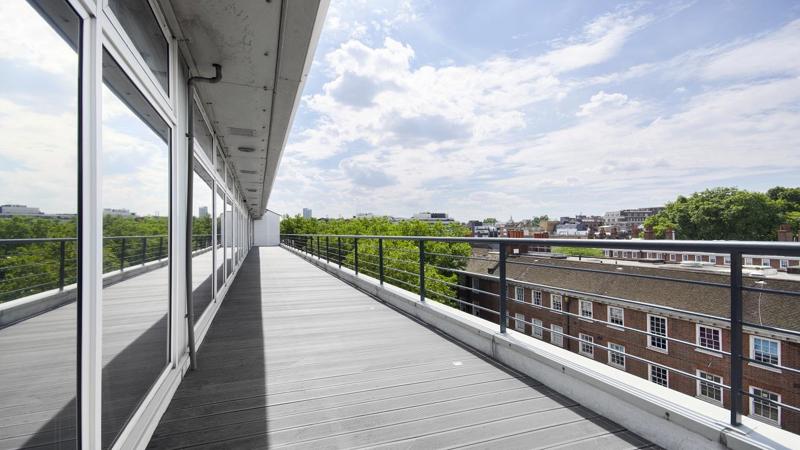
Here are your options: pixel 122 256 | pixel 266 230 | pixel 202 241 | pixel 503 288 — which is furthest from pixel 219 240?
pixel 266 230

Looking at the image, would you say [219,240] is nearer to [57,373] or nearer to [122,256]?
[122,256]

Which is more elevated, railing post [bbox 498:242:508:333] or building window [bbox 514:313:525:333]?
railing post [bbox 498:242:508:333]

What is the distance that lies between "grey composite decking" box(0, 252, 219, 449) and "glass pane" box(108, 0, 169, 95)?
1.14 meters

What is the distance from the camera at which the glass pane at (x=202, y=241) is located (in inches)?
136

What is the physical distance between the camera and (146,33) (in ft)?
6.71

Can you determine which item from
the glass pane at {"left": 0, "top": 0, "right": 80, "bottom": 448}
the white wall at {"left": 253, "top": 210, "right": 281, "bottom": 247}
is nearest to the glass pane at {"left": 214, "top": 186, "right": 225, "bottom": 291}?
the glass pane at {"left": 0, "top": 0, "right": 80, "bottom": 448}

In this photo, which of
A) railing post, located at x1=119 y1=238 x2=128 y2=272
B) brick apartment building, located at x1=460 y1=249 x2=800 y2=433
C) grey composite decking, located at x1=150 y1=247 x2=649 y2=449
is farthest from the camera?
brick apartment building, located at x1=460 y1=249 x2=800 y2=433

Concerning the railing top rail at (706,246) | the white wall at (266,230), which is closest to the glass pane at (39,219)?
the railing top rail at (706,246)

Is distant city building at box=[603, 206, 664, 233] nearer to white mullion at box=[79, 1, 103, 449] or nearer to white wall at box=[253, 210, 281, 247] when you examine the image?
white wall at box=[253, 210, 281, 247]

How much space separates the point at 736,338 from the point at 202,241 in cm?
414

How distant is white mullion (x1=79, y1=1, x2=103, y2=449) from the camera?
120cm

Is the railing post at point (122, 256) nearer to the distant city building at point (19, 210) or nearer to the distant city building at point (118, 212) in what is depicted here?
the distant city building at point (118, 212)

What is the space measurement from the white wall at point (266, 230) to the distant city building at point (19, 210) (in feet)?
97.4

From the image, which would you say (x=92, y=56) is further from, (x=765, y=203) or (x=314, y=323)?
(x=765, y=203)
